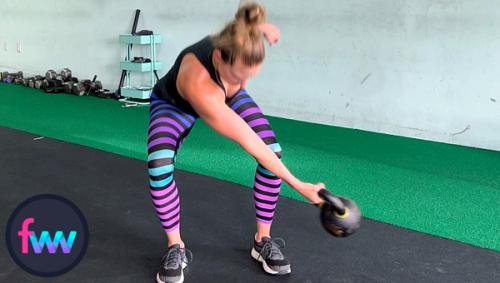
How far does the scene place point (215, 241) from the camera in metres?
1.99

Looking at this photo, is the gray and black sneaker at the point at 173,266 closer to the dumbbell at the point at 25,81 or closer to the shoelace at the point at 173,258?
the shoelace at the point at 173,258

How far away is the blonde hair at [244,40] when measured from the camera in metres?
1.17

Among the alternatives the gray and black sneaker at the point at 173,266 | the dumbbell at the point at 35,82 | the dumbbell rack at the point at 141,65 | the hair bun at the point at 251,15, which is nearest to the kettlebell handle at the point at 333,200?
the hair bun at the point at 251,15

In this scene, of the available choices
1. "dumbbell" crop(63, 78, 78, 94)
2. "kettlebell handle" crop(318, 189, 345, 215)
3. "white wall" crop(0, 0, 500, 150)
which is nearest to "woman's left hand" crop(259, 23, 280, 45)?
"kettlebell handle" crop(318, 189, 345, 215)

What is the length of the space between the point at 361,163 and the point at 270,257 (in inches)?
60.9

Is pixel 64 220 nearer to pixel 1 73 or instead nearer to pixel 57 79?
pixel 57 79

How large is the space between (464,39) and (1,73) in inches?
233

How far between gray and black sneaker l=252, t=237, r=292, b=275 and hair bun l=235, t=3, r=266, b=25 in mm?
862

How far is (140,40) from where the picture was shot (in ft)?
16.2

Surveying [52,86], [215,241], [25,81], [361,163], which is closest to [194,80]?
[215,241]

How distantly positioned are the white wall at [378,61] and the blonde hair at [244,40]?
2661mm

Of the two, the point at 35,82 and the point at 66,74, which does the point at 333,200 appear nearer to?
the point at 66,74

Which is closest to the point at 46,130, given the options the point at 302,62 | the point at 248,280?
the point at 302,62

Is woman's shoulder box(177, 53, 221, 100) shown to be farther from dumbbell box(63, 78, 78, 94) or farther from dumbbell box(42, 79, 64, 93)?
dumbbell box(42, 79, 64, 93)
